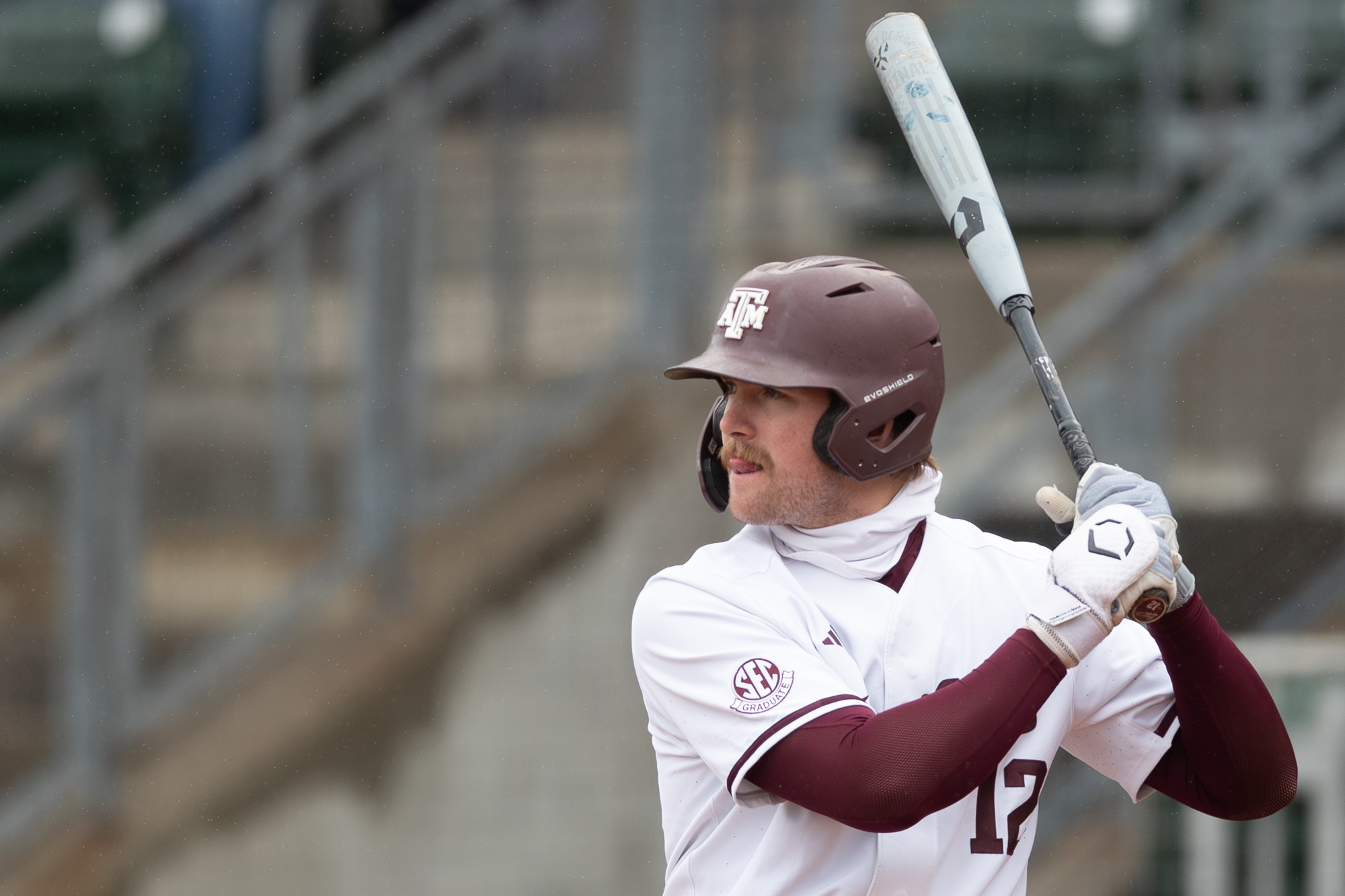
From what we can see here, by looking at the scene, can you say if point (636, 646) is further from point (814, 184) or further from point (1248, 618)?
point (814, 184)

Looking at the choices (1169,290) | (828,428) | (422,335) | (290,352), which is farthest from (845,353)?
(290,352)

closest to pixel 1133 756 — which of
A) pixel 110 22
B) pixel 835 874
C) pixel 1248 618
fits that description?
pixel 835 874

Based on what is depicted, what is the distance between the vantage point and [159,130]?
3568mm

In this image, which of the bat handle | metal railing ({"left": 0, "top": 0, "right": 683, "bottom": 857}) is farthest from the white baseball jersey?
metal railing ({"left": 0, "top": 0, "right": 683, "bottom": 857})

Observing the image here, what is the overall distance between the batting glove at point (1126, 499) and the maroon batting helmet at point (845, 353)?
0.49 feet

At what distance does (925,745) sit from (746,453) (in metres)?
0.36

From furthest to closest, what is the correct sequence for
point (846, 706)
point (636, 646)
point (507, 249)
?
point (507, 249)
point (636, 646)
point (846, 706)

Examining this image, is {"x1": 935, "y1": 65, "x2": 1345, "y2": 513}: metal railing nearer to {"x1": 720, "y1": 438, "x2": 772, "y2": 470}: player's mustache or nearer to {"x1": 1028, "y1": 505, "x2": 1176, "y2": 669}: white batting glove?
{"x1": 720, "y1": 438, "x2": 772, "y2": 470}: player's mustache

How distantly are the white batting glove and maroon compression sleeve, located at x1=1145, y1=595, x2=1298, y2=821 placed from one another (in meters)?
0.10

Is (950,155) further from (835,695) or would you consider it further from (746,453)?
(835,695)

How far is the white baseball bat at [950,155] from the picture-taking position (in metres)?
1.67

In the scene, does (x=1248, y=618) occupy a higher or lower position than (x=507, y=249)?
lower

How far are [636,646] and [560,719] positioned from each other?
1.94 meters

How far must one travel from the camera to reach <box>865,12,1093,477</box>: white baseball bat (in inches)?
65.9
